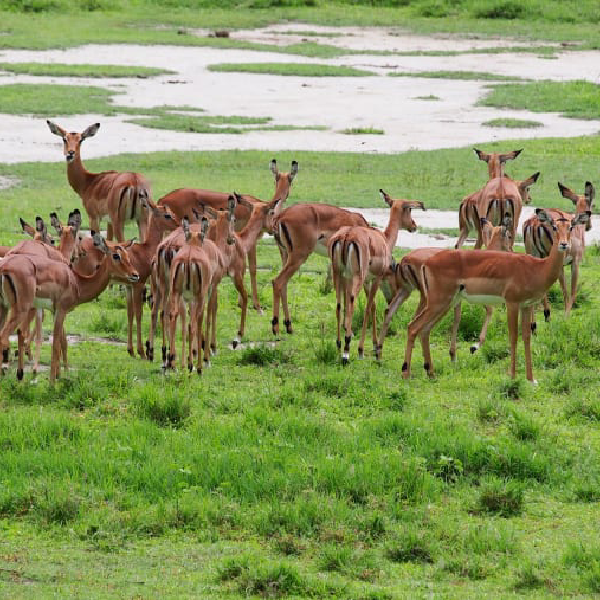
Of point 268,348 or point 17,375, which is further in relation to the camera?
point 268,348

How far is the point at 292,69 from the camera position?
3231cm

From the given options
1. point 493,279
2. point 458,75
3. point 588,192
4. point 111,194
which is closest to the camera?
point 493,279

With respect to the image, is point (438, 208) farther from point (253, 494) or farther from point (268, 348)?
point (253, 494)

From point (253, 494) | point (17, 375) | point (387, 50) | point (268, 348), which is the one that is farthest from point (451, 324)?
point (387, 50)

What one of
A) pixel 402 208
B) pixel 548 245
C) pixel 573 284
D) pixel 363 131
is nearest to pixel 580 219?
pixel 548 245

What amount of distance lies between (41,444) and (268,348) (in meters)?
3.01

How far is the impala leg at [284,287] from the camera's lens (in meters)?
12.2

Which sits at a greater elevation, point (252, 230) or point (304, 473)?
point (252, 230)

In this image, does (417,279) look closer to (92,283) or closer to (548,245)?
(548,245)

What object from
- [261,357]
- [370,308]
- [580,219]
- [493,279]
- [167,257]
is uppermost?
[580,219]

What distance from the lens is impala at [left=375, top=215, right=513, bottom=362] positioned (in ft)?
36.4

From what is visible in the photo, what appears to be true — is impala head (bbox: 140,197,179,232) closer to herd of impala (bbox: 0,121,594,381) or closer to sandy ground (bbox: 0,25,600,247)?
herd of impala (bbox: 0,121,594,381)

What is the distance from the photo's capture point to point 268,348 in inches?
442

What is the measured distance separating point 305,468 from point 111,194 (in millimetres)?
6816
